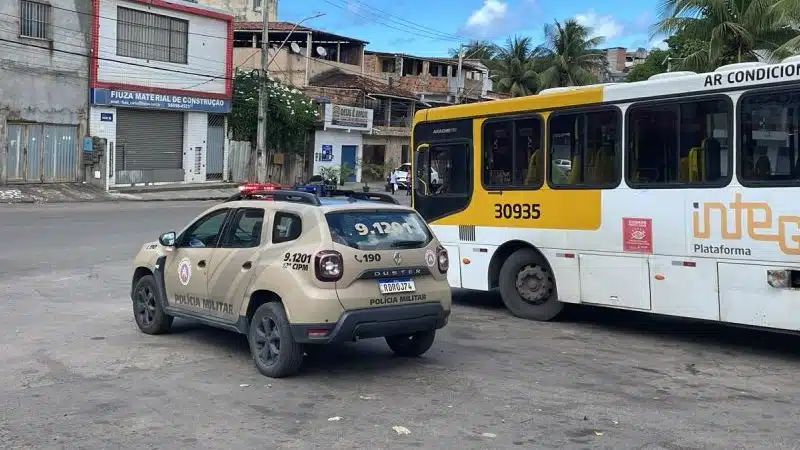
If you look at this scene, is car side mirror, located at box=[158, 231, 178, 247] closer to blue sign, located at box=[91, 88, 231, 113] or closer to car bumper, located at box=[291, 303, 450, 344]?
car bumper, located at box=[291, 303, 450, 344]

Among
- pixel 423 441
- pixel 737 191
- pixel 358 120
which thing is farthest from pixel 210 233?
pixel 358 120

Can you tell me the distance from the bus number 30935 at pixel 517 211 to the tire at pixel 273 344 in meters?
4.42

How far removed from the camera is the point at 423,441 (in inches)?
219

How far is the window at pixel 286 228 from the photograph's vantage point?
7.26 m

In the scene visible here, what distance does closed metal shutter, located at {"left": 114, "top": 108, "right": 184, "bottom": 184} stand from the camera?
35.0m

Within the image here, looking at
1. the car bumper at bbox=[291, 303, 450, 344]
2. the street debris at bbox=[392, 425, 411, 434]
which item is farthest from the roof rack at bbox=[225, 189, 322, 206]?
the street debris at bbox=[392, 425, 411, 434]

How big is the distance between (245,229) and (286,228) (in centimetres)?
68

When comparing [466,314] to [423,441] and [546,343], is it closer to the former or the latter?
[546,343]

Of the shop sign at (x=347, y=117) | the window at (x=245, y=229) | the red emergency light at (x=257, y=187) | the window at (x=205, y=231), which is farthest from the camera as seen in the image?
the shop sign at (x=347, y=117)

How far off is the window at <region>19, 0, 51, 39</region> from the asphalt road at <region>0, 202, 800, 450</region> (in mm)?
22695

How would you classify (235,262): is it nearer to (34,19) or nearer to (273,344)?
(273,344)

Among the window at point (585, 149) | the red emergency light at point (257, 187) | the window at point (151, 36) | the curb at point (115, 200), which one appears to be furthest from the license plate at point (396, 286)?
the window at point (151, 36)

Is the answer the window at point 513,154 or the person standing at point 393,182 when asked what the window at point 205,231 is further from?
the person standing at point 393,182

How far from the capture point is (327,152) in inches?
1901
